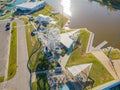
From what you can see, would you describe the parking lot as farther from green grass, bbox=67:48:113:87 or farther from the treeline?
the treeline

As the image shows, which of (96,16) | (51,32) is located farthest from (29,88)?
(96,16)

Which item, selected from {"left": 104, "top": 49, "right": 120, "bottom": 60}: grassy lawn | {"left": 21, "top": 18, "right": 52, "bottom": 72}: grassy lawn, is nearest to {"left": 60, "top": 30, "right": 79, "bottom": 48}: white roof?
{"left": 21, "top": 18, "right": 52, "bottom": 72}: grassy lawn

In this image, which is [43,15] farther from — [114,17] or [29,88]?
[29,88]

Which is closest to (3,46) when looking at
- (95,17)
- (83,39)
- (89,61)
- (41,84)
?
(41,84)

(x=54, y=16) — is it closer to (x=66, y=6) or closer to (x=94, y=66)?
A: (x=66, y=6)

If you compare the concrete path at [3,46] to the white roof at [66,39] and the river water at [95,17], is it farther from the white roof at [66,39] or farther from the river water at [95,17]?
the river water at [95,17]

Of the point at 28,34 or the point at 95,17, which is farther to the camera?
the point at 95,17
